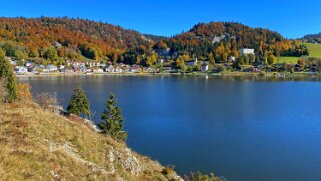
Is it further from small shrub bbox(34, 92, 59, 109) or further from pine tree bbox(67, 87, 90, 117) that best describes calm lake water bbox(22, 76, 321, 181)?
small shrub bbox(34, 92, 59, 109)

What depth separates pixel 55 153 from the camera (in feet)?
47.5

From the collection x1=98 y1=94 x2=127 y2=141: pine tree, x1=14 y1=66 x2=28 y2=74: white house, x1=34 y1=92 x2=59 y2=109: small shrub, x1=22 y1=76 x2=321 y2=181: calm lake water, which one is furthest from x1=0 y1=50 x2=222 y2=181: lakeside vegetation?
x1=14 y1=66 x2=28 y2=74: white house

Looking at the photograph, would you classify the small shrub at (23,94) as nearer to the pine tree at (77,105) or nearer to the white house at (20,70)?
A: the pine tree at (77,105)

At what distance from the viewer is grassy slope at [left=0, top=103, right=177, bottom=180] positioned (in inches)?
436

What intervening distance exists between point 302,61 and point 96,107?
164 metres

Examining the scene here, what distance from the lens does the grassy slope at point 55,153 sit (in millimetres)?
11078

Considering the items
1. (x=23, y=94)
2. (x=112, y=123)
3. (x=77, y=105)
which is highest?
(x=23, y=94)

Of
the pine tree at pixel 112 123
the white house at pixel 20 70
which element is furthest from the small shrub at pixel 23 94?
the white house at pixel 20 70

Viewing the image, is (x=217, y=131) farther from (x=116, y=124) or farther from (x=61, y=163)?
(x=61, y=163)

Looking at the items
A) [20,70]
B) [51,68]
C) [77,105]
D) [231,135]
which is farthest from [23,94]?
[51,68]

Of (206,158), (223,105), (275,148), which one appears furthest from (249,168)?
(223,105)

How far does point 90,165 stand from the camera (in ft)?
48.8

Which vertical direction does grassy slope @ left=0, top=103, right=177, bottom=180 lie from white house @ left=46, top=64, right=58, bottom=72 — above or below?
below

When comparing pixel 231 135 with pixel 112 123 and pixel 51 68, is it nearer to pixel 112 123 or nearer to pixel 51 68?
pixel 112 123
